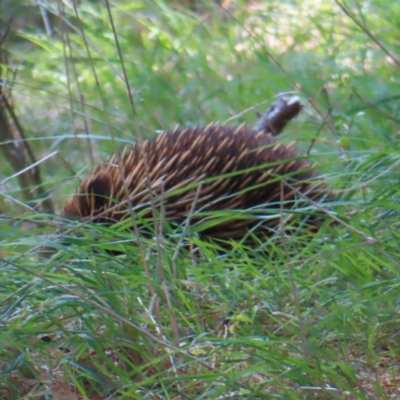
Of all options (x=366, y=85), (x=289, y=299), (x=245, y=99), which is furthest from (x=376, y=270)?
(x=245, y=99)

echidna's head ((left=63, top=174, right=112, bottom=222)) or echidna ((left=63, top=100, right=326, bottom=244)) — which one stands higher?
echidna ((left=63, top=100, right=326, bottom=244))

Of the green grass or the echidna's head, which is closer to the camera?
the green grass

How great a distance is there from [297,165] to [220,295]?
3.60 ft

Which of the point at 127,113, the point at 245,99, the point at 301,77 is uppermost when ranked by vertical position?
the point at 301,77

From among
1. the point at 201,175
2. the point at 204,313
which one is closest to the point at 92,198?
the point at 201,175

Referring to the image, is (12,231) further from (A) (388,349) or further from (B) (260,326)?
(A) (388,349)

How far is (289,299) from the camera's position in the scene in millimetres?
1277

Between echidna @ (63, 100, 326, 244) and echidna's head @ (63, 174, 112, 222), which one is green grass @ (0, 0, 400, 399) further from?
echidna's head @ (63, 174, 112, 222)

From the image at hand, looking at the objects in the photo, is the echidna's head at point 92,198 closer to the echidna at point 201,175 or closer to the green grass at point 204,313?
the echidna at point 201,175

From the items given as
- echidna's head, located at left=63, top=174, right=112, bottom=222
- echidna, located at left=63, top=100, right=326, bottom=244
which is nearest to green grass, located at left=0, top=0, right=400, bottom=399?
echidna, located at left=63, top=100, right=326, bottom=244

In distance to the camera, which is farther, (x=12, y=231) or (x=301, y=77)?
(x=301, y=77)

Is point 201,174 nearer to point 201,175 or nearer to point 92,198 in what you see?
point 201,175

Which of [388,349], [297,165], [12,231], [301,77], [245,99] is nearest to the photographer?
[388,349]

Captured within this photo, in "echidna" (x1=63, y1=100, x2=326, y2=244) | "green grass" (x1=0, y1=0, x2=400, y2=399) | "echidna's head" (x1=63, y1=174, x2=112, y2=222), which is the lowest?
"echidna's head" (x1=63, y1=174, x2=112, y2=222)
